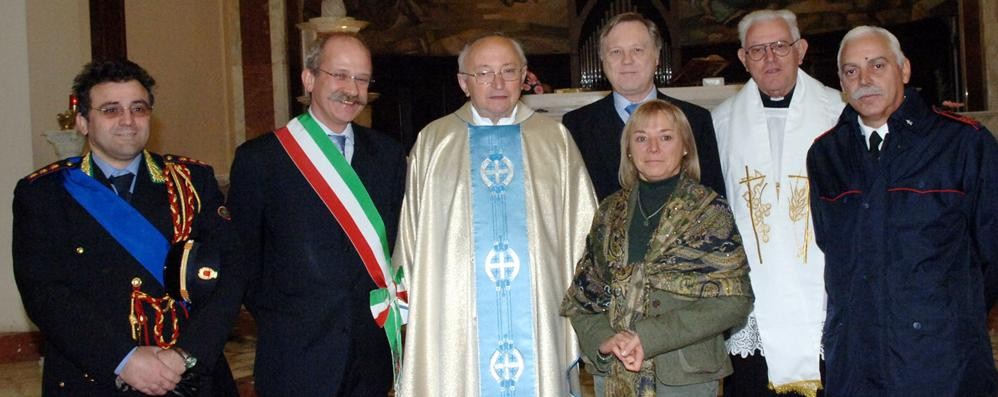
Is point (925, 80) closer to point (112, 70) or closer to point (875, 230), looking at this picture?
point (875, 230)

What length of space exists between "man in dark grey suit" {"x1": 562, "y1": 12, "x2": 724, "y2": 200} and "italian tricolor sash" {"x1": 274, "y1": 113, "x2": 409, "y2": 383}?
812mm

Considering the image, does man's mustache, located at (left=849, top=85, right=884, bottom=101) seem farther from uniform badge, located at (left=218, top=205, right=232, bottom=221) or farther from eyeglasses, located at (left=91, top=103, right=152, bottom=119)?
eyeglasses, located at (left=91, top=103, right=152, bottom=119)

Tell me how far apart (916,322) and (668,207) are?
0.76 metres

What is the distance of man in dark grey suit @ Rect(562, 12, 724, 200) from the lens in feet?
11.2

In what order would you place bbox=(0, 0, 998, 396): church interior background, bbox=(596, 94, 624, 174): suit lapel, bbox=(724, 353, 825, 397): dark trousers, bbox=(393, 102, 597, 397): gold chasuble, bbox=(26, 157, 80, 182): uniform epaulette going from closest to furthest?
bbox=(26, 157, 80, 182): uniform epaulette
bbox=(393, 102, 597, 397): gold chasuble
bbox=(724, 353, 825, 397): dark trousers
bbox=(596, 94, 624, 174): suit lapel
bbox=(0, 0, 998, 396): church interior background

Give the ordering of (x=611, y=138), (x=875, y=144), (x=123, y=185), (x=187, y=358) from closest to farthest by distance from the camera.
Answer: (x=187, y=358) < (x=123, y=185) < (x=875, y=144) < (x=611, y=138)

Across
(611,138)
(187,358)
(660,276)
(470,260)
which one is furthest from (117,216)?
(611,138)

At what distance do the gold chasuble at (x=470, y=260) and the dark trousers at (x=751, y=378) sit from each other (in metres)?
0.57

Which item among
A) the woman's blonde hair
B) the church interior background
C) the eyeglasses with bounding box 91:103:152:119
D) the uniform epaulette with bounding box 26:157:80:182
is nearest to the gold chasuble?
the woman's blonde hair

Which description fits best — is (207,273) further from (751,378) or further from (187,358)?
(751,378)

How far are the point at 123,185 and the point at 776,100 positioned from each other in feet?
7.23

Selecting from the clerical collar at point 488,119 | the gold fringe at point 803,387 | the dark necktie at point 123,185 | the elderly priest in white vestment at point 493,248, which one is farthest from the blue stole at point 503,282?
the dark necktie at point 123,185

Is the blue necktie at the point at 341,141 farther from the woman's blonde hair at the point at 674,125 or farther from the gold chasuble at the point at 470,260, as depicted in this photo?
the woman's blonde hair at the point at 674,125

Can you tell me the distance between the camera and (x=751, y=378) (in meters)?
3.41
